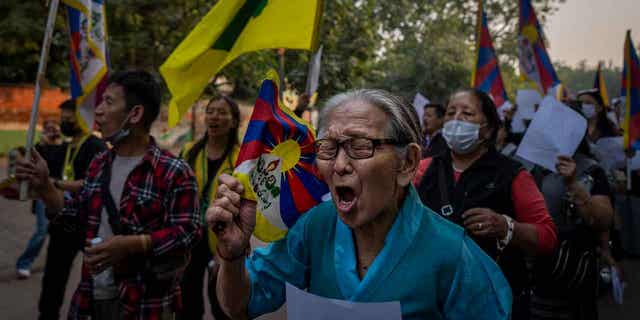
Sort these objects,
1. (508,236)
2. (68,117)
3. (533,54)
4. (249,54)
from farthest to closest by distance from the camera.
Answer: (249,54) → (533,54) → (68,117) → (508,236)

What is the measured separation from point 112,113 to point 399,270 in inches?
75.0

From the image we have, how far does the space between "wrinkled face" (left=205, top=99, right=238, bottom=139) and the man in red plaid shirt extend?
141cm

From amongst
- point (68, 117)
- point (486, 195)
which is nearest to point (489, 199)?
point (486, 195)

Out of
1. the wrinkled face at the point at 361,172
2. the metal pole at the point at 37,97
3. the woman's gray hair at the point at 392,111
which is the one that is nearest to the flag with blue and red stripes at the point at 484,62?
the metal pole at the point at 37,97

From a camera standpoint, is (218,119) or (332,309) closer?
(332,309)

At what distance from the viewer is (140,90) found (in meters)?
2.89

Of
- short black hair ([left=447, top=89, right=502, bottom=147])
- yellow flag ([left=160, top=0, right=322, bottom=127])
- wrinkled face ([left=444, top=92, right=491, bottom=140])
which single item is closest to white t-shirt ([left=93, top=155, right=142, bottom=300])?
yellow flag ([left=160, top=0, right=322, bottom=127])

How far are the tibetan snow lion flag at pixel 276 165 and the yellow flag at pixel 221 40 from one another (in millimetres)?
507

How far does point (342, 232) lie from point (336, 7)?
1015 centimetres

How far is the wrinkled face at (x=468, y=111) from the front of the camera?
304 cm

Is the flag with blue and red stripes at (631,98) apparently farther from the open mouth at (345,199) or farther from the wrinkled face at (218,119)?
the open mouth at (345,199)

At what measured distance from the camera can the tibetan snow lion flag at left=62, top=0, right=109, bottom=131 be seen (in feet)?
12.9

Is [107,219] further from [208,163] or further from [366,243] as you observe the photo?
[208,163]

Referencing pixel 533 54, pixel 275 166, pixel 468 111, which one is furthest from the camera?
pixel 533 54
